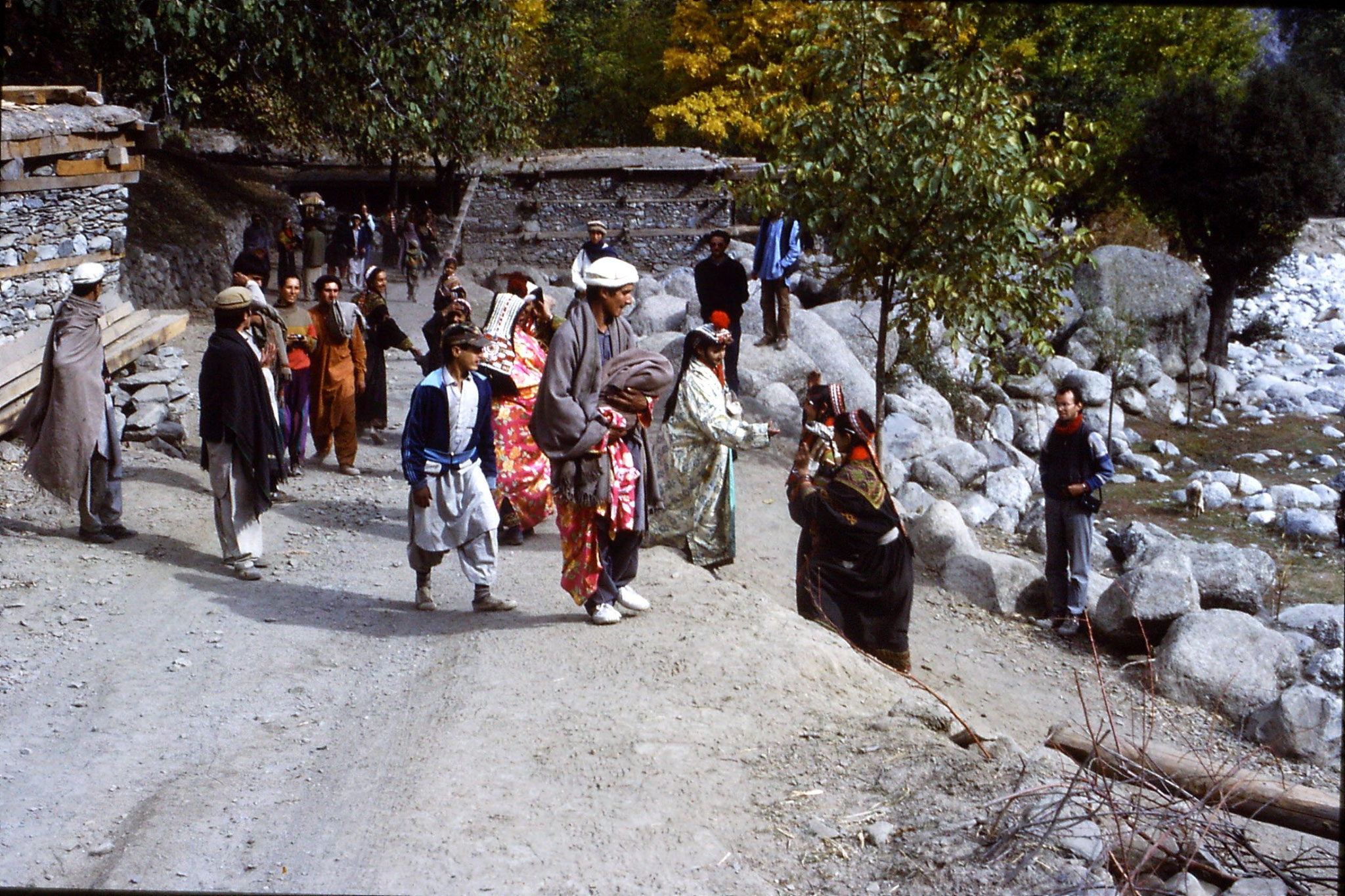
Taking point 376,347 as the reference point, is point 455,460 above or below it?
below

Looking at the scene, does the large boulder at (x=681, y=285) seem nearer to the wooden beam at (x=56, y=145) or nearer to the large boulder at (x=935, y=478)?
the large boulder at (x=935, y=478)

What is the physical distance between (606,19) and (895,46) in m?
23.5

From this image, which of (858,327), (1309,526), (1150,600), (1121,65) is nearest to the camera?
(1150,600)

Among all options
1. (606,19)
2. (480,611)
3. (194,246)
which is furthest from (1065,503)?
(606,19)

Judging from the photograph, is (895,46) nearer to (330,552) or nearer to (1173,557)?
(1173,557)

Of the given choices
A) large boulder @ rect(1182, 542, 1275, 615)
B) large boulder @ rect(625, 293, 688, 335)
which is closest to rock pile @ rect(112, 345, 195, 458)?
large boulder @ rect(625, 293, 688, 335)

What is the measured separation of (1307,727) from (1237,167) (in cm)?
1474

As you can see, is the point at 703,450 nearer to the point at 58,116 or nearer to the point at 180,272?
the point at 58,116

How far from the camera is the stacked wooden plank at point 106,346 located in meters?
8.80

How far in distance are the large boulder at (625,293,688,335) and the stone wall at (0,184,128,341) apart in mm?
6413

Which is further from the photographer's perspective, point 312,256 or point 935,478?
point 312,256

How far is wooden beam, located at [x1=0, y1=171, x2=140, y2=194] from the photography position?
33.2 feet

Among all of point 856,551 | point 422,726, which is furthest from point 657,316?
point 422,726

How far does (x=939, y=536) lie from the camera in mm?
9391
